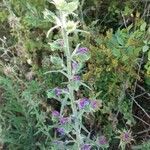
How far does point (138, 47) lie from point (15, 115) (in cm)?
82

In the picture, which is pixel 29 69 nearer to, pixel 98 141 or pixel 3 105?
pixel 3 105

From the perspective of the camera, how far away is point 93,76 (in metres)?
2.27

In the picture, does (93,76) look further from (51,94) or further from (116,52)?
(51,94)

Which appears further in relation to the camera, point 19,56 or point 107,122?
point 19,56

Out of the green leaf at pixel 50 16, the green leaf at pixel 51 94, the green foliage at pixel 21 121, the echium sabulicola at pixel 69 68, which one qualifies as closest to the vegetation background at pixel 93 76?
the green foliage at pixel 21 121

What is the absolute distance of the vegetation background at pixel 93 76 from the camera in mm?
2191

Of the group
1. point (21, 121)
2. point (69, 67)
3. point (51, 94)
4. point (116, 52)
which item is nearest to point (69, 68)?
point (69, 67)

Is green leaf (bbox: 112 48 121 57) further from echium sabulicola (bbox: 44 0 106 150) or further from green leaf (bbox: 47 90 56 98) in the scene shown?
green leaf (bbox: 47 90 56 98)

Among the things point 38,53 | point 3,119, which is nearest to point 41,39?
point 38,53

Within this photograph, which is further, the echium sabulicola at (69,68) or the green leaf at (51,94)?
the green leaf at (51,94)

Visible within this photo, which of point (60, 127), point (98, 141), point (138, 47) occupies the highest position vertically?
point (138, 47)

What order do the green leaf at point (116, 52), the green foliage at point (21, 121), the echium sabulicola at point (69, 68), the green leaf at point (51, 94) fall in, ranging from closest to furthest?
the echium sabulicola at point (69, 68) → the green leaf at point (51, 94) → the green leaf at point (116, 52) → the green foliage at point (21, 121)

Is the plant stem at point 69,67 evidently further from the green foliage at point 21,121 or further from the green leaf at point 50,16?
the green foliage at point 21,121

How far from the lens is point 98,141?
6.81ft
